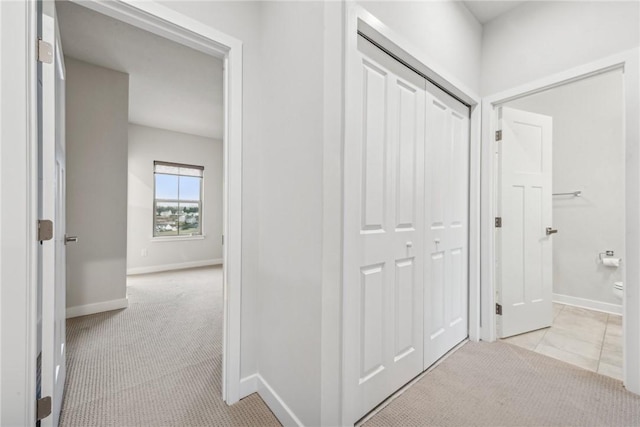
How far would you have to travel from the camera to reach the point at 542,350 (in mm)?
2125

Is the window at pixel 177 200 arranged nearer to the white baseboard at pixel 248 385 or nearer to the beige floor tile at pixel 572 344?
the white baseboard at pixel 248 385

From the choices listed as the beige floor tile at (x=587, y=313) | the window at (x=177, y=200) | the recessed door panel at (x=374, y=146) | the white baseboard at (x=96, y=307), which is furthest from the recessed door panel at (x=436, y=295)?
the window at (x=177, y=200)

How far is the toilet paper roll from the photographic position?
2.84 meters

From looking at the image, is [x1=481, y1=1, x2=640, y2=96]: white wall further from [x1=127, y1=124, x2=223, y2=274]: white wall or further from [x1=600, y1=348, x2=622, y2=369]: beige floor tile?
[x1=127, y1=124, x2=223, y2=274]: white wall

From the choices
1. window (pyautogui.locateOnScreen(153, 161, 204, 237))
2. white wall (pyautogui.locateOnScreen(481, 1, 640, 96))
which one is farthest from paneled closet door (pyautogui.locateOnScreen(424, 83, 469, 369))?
window (pyautogui.locateOnScreen(153, 161, 204, 237))

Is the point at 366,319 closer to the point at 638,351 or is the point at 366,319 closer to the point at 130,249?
the point at 638,351

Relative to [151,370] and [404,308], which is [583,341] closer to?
[404,308]

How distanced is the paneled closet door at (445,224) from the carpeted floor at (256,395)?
0.23 m

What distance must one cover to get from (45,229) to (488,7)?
10.4ft

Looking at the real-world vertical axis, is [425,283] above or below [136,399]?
above

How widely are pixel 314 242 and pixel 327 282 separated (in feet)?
0.60

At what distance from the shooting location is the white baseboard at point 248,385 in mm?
1568

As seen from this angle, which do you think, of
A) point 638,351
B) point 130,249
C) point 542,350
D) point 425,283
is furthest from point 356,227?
point 130,249

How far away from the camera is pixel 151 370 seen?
186cm
